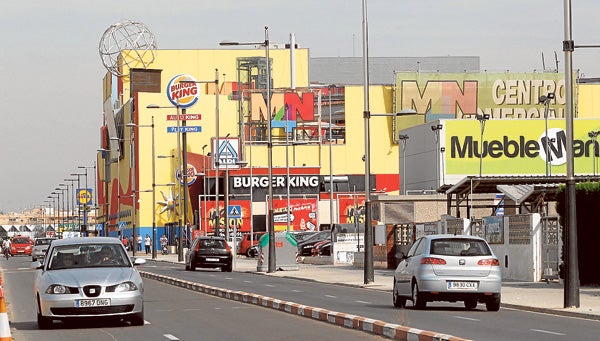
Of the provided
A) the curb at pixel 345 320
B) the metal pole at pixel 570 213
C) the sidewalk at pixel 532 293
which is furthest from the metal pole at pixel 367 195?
the metal pole at pixel 570 213

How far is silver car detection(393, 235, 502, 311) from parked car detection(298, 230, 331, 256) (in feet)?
168

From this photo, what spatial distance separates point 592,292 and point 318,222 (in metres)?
82.8

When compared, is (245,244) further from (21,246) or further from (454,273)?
(454,273)

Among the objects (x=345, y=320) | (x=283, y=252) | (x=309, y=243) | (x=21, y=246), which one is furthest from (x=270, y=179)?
(x=21, y=246)

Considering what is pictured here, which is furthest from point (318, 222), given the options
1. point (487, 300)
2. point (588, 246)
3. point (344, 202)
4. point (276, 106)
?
point (487, 300)

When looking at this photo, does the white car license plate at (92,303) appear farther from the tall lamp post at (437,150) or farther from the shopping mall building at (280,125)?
the shopping mall building at (280,125)

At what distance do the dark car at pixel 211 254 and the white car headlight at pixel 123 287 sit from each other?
3596cm

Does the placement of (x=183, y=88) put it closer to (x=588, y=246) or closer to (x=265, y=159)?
(x=265, y=159)

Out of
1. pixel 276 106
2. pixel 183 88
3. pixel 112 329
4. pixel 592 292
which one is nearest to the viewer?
pixel 112 329

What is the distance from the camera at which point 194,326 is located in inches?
867

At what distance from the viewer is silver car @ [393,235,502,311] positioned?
26.4 meters

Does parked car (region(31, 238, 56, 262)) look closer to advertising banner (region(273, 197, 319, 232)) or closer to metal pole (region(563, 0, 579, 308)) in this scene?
metal pole (region(563, 0, 579, 308))

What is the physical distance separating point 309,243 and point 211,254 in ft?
72.3

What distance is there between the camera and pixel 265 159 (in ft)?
434
